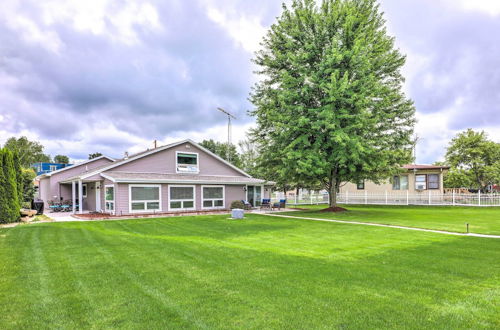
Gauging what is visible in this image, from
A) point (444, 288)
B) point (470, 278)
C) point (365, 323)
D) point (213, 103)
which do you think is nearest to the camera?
point (365, 323)

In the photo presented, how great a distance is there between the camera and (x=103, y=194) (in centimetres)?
2033

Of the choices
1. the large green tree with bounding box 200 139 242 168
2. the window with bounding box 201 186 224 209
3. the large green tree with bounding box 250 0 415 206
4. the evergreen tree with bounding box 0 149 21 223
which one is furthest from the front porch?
the large green tree with bounding box 200 139 242 168

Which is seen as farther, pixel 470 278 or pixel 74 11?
pixel 74 11

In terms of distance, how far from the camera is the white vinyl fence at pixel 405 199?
23.5 meters

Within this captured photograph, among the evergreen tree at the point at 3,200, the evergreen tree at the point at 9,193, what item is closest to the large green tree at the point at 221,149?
the evergreen tree at the point at 9,193

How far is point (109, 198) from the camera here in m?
19.6

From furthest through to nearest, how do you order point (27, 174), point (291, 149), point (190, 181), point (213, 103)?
point (213, 103) < point (27, 174) < point (190, 181) < point (291, 149)

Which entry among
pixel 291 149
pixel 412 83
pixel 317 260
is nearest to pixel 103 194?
pixel 291 149

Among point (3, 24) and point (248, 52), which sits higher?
point (248, 52)

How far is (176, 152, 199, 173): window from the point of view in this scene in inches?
888

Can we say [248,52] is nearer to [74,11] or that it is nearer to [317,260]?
[74,11]

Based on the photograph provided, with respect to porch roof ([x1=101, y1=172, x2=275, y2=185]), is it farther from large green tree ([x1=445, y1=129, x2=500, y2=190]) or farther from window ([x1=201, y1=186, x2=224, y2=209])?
large green tree ([x1=445, y1=129, x2=500, y2=190])

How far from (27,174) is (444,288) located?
1359 inches

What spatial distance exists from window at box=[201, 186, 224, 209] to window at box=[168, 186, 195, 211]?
102 centimetres
